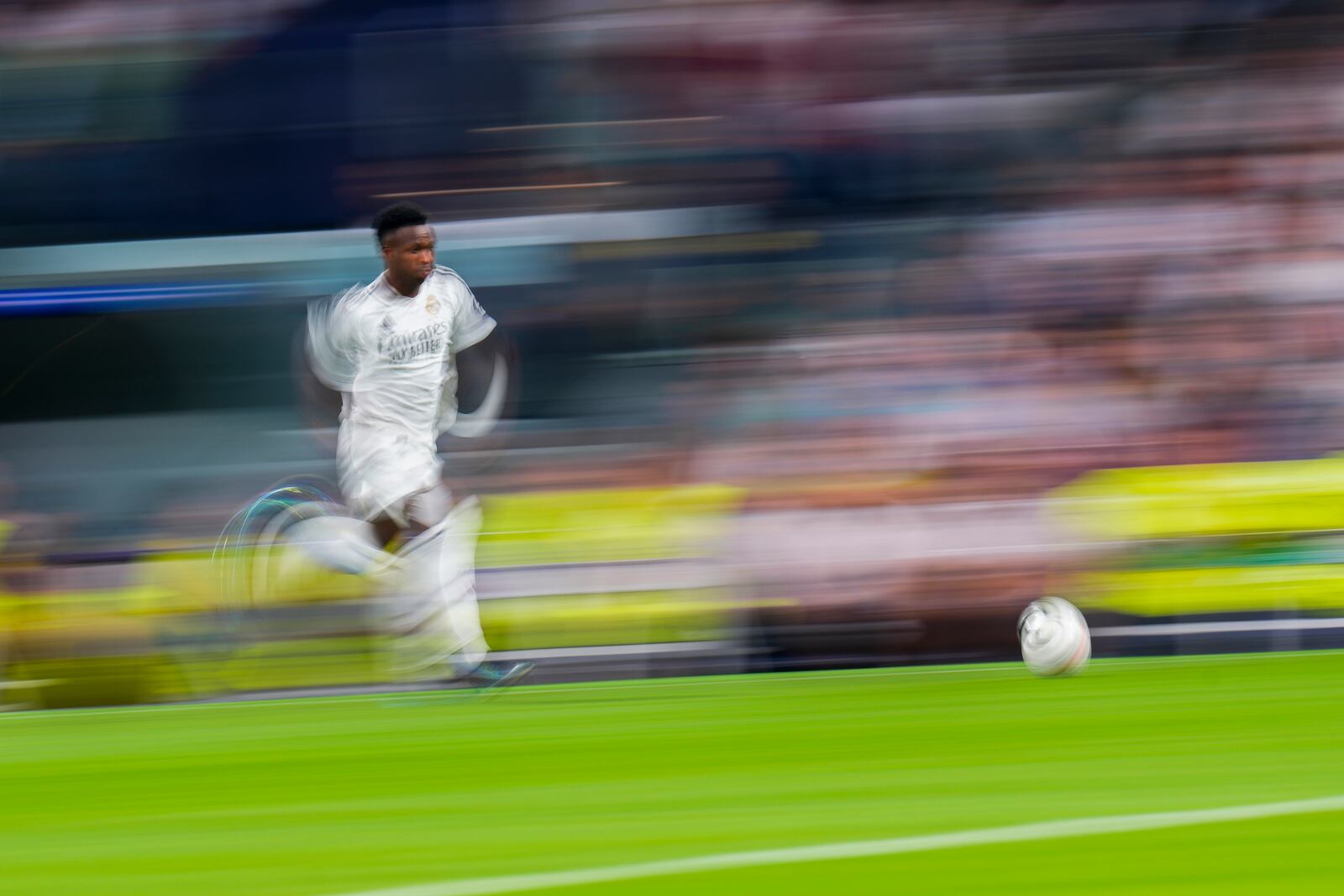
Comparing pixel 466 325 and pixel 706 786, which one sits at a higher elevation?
pixel 466 325

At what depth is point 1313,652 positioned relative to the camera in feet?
22.8

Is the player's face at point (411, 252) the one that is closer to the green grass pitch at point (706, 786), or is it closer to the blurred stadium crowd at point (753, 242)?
the green grass pitch at point (706, 786)

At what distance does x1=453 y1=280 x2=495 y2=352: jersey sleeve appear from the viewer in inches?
250

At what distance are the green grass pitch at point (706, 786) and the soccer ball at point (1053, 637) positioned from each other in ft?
0.31

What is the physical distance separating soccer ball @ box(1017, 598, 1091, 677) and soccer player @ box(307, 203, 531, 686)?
1.58 metres

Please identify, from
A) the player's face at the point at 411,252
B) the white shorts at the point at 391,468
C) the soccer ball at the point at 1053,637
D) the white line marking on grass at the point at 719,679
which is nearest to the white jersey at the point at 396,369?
the white shorts at the point at 391,468

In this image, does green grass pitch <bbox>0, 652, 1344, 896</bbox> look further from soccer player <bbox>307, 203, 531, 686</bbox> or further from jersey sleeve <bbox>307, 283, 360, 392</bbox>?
jersey sleeve <bbox>307, 283, 360, 392</bbox>

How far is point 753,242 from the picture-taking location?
8.45 m

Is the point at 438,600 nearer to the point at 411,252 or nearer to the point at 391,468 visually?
the point at 391,468

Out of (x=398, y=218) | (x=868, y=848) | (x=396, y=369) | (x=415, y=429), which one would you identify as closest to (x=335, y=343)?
(x=396, y=369)

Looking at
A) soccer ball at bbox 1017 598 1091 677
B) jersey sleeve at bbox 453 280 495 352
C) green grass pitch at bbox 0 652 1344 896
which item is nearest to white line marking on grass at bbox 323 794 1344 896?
green grass pitch at bbox 0 652 1344 896

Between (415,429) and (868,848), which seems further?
(415,429)

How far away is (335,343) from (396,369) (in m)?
0.24

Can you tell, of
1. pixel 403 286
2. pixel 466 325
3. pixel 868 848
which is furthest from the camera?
pixel 466 325
